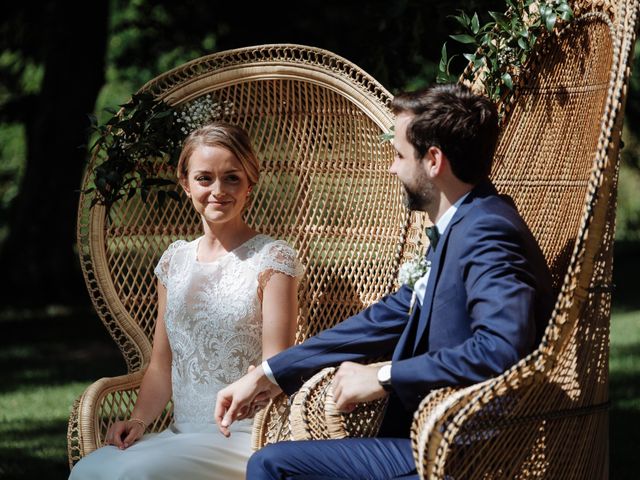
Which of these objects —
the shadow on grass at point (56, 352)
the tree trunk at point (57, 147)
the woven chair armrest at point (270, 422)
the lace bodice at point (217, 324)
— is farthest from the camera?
the tree trunk at point (57, 147)

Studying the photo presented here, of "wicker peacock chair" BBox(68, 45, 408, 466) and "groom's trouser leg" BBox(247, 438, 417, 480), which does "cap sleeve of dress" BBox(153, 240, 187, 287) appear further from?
"groom's trouser leg" BBox(247, 438, 417, 480)

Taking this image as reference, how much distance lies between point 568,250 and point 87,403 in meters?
1.56

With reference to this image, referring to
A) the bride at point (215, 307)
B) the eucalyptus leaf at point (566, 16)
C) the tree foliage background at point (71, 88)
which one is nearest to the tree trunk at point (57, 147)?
the tree foliage background at point (71, 88)

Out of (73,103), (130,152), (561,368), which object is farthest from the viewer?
(73,103)

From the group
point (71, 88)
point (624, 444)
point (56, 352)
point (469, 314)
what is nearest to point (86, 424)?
point (469, 314)

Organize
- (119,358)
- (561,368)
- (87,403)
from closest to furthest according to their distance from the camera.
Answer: (561,368)
(87,403)
(119,358)

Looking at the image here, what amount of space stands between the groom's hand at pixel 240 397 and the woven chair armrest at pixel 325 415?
0.11m

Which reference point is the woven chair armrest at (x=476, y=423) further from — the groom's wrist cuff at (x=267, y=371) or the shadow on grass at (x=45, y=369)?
the shadow on grass at (x=45, y=369)

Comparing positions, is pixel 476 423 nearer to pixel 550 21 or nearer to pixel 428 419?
pixel 428 419

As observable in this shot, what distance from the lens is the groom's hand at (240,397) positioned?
2768mm

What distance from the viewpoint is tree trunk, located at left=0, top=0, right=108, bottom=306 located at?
9.09 metres

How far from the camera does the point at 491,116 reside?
2553 millimetres

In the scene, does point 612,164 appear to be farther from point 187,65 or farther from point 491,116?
point 187,65

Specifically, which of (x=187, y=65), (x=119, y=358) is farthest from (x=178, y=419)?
(x=119, y=358)
